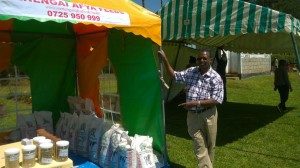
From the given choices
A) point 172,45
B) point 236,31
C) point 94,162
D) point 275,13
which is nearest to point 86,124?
point 94,162

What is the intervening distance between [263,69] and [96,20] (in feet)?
73.1

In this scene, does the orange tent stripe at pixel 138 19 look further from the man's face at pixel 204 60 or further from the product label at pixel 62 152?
the product label at pixel 62 152

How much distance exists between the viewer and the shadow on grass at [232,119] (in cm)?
651

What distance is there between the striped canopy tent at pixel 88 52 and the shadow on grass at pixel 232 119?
1976mm

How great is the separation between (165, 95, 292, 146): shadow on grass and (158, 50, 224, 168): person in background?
2107mm

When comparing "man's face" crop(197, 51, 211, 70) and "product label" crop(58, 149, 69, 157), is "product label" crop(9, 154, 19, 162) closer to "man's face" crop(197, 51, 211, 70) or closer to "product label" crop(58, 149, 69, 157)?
"product label" crop(58, 149, 69, 157)

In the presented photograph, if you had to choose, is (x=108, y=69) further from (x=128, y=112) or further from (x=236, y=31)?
(x=236, y=31)

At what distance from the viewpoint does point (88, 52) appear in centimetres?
555

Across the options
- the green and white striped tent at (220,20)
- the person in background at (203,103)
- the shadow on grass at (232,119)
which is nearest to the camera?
the person in background at (203,103)

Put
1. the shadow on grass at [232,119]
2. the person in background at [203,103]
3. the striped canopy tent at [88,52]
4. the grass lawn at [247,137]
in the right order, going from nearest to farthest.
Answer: the striped canopy tent at [88,52] → the person in background at [203,103] → the grass lawn at [247,137] → the shadow on grass at [232,119]

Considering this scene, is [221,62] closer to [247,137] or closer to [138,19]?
[247,137]

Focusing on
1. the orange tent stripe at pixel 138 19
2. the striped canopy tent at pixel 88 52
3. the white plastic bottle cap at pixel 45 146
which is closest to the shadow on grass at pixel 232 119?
the striped canopy tent at pixel 88 52

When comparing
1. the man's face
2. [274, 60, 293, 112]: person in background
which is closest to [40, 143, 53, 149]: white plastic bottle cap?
the man's face

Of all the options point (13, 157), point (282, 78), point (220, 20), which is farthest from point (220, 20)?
point (282, 78)
